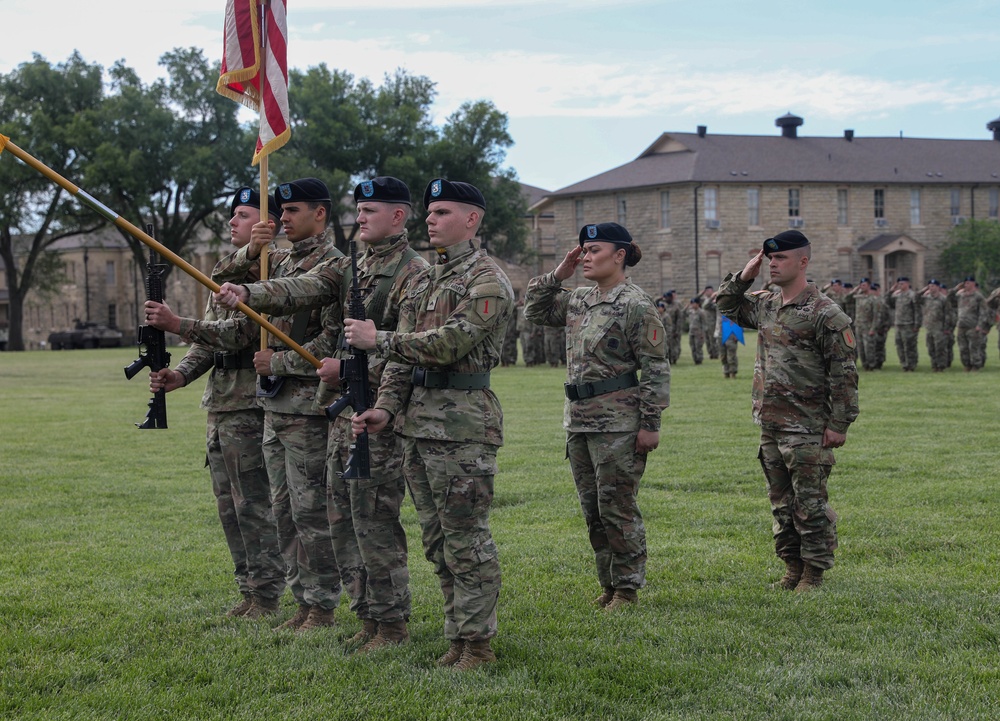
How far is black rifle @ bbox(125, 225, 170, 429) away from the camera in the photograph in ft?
20.0

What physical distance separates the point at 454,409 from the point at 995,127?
264 ft

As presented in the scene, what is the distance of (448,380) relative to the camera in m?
5.53

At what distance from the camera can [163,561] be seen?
7.92 metres

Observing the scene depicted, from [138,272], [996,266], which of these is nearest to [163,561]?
[996,266]

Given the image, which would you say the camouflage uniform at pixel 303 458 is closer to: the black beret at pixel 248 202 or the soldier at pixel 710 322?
the black beret at pixel 248 202

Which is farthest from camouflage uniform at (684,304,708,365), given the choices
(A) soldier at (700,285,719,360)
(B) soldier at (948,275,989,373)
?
(B) soldier at (948,275,989,373)

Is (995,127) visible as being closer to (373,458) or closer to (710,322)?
(710,322)

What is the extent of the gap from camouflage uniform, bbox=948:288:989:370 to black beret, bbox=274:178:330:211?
2138 cm

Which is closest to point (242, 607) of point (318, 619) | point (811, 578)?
point (318, 619)

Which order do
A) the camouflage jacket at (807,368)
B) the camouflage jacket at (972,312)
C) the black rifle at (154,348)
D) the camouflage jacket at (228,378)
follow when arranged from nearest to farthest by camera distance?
the black rifle at (154,348), the camouflage jacket at (228,378), the camouflage jacket at (807,368), the camouflage jacket at (972,312)

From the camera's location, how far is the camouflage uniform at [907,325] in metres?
25.2

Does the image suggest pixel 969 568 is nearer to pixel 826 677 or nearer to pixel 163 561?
pixel 826 677

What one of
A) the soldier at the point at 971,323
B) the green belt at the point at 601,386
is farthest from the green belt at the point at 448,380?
the soldier at the point at 971,323

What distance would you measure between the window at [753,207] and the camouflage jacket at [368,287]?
207ft
